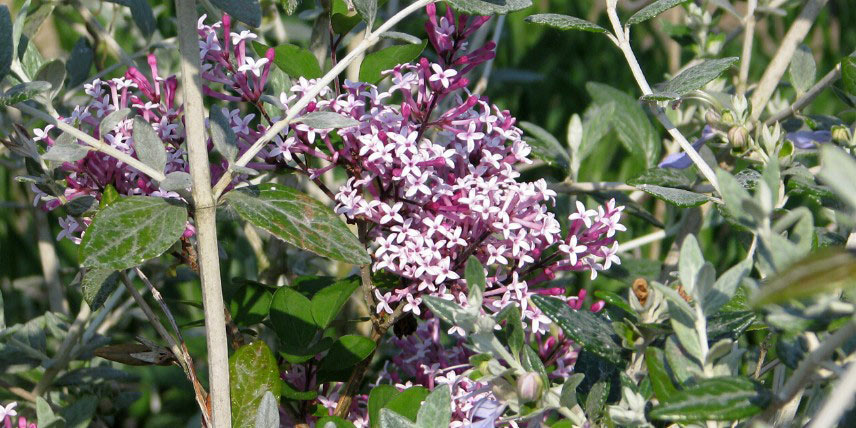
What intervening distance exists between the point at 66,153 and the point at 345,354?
0.28 metres

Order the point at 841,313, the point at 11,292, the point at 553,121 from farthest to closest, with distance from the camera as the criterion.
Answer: the point at 553,121, the point at 11,292, the point at 841,313

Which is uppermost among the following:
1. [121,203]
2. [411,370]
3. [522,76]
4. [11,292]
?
[121,203]

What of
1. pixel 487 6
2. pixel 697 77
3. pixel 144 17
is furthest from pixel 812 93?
pixel 144 17

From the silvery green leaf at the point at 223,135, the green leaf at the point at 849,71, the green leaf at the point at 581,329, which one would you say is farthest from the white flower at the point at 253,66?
the green leaf at the point at 849,71

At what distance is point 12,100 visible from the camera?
2.03 feet

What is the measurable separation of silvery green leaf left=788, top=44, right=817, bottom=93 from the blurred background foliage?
7.6 inches

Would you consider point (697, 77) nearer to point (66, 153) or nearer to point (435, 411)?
point (435, 411)

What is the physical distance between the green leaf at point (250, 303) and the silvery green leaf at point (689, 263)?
0.41 metres

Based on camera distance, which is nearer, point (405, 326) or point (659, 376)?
point (659, 376)

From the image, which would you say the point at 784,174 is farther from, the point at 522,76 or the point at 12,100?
the point at 522,76

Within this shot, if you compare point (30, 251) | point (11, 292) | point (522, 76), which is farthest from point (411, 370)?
point (30, 251)

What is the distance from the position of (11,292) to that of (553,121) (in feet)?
3.97

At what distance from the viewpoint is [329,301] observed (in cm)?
77

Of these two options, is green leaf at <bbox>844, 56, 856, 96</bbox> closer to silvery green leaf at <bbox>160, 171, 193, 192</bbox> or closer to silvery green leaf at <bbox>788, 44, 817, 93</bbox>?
silvery green leaf at <bbox>788, 44, 817, 93</bbox>
